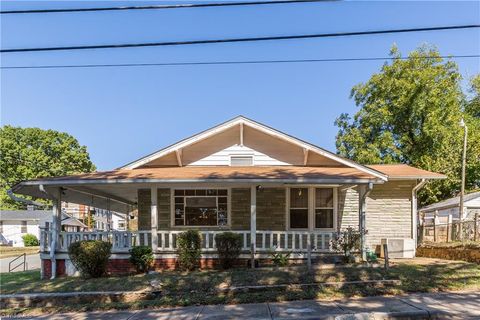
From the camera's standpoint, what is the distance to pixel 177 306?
26.6ft

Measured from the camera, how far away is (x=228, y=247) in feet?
38.6

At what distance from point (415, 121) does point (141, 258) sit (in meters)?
24.5

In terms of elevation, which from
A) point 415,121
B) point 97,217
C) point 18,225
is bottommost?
point 18,225

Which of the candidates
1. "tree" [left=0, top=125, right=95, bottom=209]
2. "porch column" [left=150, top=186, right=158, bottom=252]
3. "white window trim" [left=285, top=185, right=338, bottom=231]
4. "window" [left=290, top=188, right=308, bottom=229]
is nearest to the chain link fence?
"white window trim" [left=285, top=185, right=338, bottom=231]

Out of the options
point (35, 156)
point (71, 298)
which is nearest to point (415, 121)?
point (71, 298)

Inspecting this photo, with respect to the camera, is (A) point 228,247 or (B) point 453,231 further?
(B) point 453,231

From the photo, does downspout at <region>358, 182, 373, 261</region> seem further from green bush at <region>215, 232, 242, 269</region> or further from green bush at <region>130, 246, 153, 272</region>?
green bush at <region>130, 246, 153, 272</region>

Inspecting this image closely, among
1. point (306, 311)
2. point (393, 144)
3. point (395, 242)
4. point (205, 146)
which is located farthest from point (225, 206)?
point (393, 144)

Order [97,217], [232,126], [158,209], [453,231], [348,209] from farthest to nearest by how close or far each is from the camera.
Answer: [97,217]
[453,231]
[348,209]
[232,126]
[158,209]

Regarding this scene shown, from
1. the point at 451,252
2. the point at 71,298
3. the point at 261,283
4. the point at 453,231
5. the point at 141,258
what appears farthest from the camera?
the point at 453,231

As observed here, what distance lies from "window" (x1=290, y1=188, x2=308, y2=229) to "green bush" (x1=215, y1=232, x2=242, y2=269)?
9.57 ft

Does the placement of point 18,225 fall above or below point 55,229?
below

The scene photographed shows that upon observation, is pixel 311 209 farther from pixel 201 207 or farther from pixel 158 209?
pixel 158 209

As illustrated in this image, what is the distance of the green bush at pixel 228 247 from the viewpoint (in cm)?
1173
